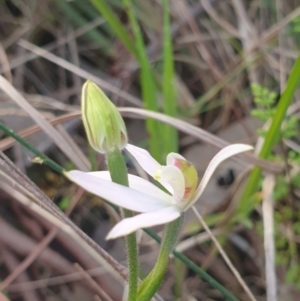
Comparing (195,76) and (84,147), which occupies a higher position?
(195,76)

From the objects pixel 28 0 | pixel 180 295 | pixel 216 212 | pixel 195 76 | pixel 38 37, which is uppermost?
pixel 28 0

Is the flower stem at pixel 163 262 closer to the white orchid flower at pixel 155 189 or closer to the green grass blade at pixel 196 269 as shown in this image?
the white orchid flower at pixel 155 189

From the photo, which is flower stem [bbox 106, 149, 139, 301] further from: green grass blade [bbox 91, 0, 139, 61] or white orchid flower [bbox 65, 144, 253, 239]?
green grass blade [bbox 91, 0, 139, 61]

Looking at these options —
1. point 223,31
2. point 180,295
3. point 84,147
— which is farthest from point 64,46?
point 180,295

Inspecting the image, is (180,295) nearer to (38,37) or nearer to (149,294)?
(149,294)

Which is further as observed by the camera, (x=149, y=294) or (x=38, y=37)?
(x=38, y=37)

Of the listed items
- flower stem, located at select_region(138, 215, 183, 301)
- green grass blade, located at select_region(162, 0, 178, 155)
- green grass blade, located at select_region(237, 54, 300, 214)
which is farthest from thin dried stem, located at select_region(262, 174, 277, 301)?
flower stem, located at select_region(138, 215, 183, 301)

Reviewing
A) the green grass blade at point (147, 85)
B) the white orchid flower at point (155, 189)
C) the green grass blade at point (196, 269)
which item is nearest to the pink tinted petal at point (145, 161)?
the white orchid flower at point (155, 189)
